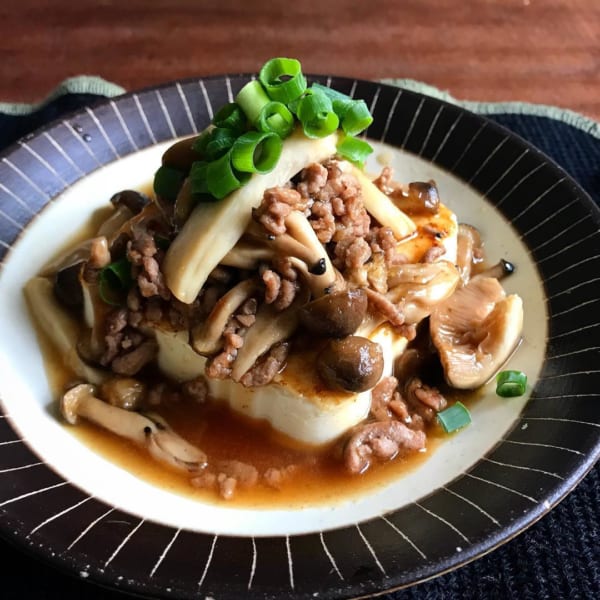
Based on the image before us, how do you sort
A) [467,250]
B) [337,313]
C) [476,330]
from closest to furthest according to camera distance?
[337,313], [476,330], [467,250]

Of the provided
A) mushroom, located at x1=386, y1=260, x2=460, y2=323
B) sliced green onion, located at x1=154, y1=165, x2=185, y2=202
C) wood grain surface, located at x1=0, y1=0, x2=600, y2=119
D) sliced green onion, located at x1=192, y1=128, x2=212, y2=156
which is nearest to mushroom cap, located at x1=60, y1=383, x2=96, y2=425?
sliced green onion, located at x1=154, y1=165, x2=185, y2=202

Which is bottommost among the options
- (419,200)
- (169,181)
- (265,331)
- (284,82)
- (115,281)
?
(265,331)

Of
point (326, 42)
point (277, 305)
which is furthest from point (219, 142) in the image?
point (326, 42)

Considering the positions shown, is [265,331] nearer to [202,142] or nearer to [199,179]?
[199,179]

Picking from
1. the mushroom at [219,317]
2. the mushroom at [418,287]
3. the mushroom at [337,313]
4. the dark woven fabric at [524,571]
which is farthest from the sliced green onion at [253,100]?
the dark woven fabric at [524,571]

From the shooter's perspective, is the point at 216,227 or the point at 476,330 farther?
the point at 476,330

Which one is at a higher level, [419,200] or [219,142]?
[219,142]

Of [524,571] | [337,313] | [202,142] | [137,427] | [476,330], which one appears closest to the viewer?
[524,571]
